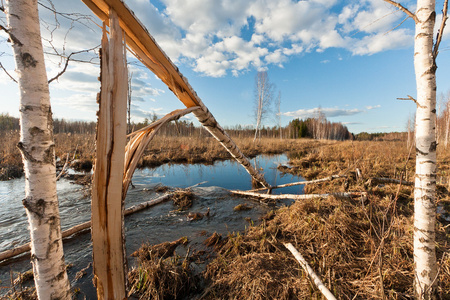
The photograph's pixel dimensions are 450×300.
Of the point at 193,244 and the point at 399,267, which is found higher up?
the point at 399,267

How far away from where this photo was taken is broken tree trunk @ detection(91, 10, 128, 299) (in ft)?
3.96

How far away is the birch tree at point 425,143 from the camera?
4.76 ft

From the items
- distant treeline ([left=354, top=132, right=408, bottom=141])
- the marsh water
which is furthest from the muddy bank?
distant treeline ([left=354, top=132, right=408, bottom=141])

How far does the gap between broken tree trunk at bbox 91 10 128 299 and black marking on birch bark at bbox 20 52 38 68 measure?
0.32m

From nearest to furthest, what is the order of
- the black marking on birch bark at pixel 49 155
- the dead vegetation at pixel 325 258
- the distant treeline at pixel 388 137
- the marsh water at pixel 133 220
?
the black marking on birch bark at pixel 49 155
the dead vegetation at pixel 325 258
the marsh water at pixel 133 220
the distant treeline at pixel 388 137

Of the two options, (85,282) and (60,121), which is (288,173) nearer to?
(85,282)

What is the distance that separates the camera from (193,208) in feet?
16.0

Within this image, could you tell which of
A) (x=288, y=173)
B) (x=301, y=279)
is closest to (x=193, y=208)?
(x=301, y=279)

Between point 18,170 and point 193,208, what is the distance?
830cm

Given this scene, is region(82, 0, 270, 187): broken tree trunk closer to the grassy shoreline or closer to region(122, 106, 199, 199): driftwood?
region(122, 106, 199, 199): driftwood

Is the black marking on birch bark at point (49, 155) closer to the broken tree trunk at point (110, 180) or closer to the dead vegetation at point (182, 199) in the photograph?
the broken tree trunk at point (110, 180)

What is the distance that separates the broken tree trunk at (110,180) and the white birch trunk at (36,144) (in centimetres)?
21

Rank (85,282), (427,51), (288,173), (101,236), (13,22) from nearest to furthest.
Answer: (13,22), (101,236), (427,51), (85,282), (288,173)

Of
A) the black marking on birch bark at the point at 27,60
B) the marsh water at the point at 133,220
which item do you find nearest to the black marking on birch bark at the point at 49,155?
the black marking on birch bark at the point at 27,60
